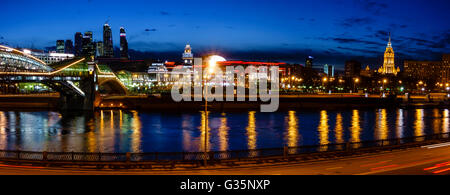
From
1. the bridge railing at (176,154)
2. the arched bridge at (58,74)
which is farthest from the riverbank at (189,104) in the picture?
the bridge railing at (176,154)

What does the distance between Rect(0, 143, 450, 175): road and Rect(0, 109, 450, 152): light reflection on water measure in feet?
46.3

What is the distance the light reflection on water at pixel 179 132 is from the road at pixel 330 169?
1412 centimetres

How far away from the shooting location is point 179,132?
4388 centimetres

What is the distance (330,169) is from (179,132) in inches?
1090

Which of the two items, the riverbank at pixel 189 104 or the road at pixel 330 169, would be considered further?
the riverbank at pixel 189 104

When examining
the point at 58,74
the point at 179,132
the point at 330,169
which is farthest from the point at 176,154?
the point at 58,74

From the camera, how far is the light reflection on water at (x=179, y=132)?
35.1 m

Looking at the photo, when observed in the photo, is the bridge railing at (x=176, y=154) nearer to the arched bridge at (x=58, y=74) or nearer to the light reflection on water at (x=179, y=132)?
the light reflection on water at (x=179, y=132)

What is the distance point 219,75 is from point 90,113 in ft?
312

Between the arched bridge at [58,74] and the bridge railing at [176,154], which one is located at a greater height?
the arched bridge at [58,74]

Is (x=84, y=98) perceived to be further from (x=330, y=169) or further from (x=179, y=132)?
(x=330, y=169)

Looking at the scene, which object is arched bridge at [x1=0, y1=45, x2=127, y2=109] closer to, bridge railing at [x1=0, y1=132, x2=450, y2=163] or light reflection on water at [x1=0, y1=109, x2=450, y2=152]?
light reflection on water at [x1=0, y1=109, x2=450, y2=152]
